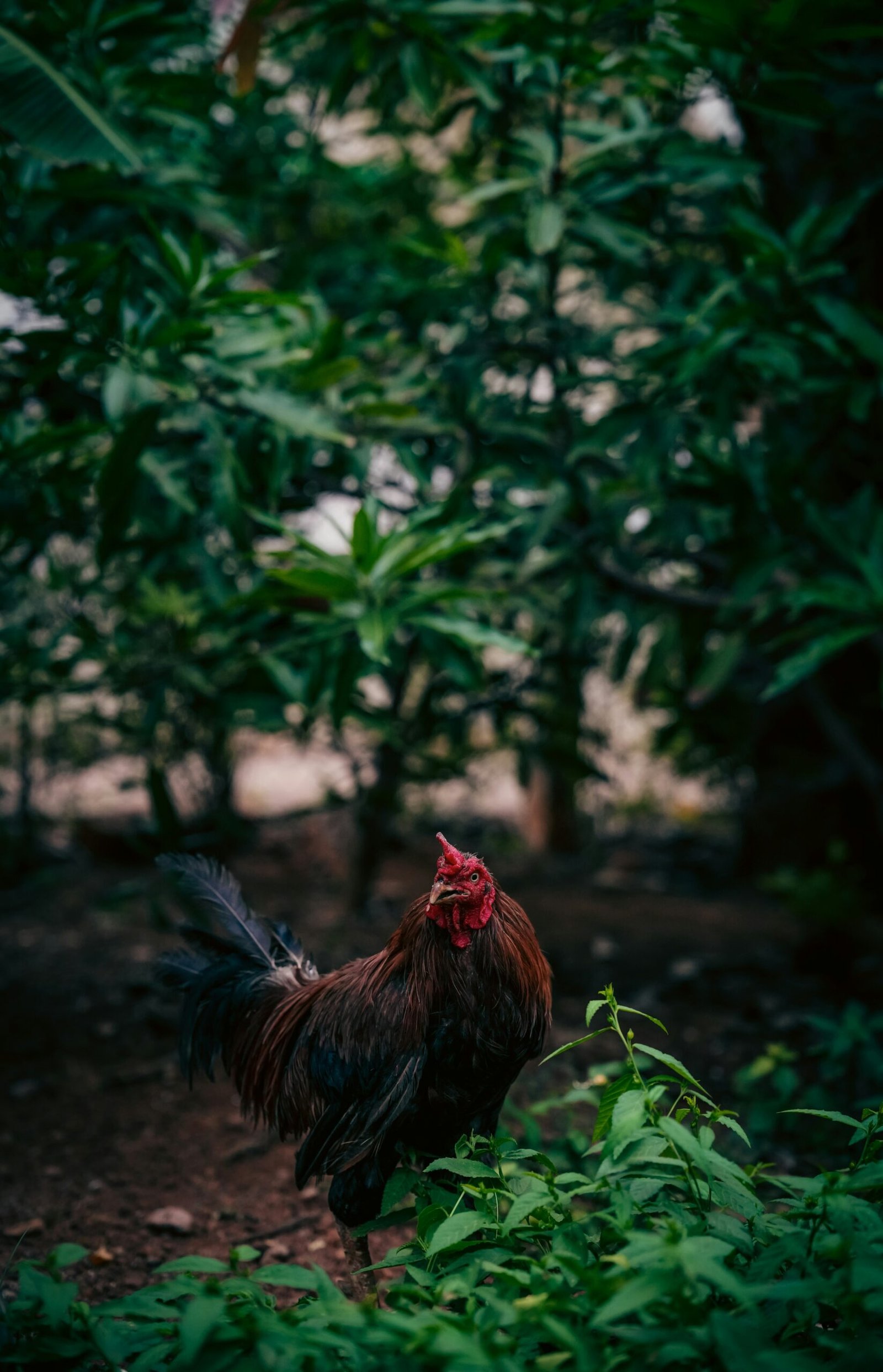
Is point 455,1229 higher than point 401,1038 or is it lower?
lower

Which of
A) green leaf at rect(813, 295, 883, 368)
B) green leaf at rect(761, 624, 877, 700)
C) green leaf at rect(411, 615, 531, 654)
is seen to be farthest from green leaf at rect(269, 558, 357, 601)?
green leaf at rect(813, 295, 883, 368)

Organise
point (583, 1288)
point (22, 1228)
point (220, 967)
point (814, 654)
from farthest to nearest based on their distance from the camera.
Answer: point (814, 654)
point (22, 1228)
point (220, 967)
point (583, 1288)

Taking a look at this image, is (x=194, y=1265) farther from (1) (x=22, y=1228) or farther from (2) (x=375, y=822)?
(2) (x=375, y=822)

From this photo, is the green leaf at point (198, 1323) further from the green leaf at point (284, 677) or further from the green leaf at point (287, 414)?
the green leaf at point (287, 414)

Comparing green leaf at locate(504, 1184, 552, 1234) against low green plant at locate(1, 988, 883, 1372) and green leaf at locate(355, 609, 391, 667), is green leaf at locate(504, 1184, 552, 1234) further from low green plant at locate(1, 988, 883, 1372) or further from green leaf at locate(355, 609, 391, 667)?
green leaf at locate(355, 609, 391, 667)

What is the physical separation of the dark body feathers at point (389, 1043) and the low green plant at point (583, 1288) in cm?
10

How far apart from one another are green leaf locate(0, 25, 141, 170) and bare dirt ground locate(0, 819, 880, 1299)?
7.47ft

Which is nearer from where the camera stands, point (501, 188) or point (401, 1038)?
point (401, 1038)

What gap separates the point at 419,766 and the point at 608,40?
353 cm

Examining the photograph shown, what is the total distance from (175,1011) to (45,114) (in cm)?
303

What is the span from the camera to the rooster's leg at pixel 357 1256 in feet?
5.62

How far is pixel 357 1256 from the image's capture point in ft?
5.65

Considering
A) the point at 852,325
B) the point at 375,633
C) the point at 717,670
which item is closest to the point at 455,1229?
the point at 375,633

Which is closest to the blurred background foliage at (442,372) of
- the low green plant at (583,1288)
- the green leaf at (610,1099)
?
the green leaf at (610,1099)
